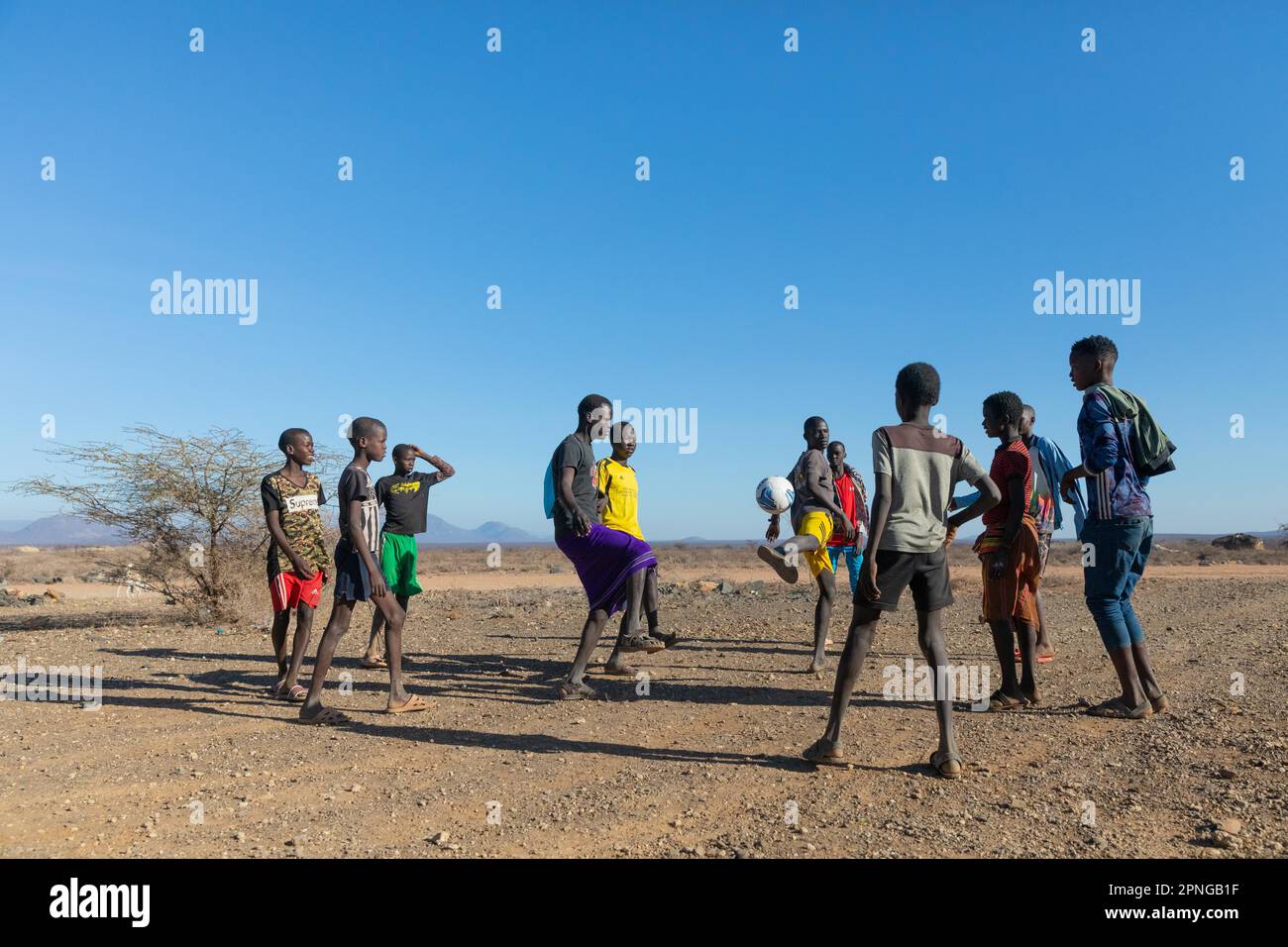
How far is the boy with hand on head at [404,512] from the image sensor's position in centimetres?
746

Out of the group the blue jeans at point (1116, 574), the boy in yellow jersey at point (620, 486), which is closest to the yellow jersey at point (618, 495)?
the boy in yellow jersey at point (620, 486)

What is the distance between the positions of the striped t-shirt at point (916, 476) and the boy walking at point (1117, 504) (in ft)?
4.47

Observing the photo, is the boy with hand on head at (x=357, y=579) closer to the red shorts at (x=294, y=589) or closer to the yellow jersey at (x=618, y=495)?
the red shorts at (x=294, y=589)

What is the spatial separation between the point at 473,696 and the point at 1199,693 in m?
5.58

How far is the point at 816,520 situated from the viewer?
7.40 m

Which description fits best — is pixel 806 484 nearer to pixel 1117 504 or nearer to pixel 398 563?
pixel 1117 504

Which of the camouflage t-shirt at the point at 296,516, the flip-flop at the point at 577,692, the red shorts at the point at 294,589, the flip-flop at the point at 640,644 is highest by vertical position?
the camouflage t-shirt at the point at 296,516

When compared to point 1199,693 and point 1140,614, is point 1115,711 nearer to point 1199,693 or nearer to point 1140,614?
point 1199,693

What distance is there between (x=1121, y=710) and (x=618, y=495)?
3.99 meters

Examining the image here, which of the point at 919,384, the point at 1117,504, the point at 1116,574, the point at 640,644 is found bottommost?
the point at 640,644

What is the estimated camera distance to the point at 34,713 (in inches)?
251

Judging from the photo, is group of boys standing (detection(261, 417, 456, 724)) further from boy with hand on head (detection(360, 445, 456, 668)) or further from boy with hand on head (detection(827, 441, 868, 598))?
boy with hand on head (detection(827, 441, 868, 598))

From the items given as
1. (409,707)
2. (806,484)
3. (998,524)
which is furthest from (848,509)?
(409,707)

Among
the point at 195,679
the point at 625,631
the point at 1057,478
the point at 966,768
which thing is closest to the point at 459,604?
the point at 195,679
